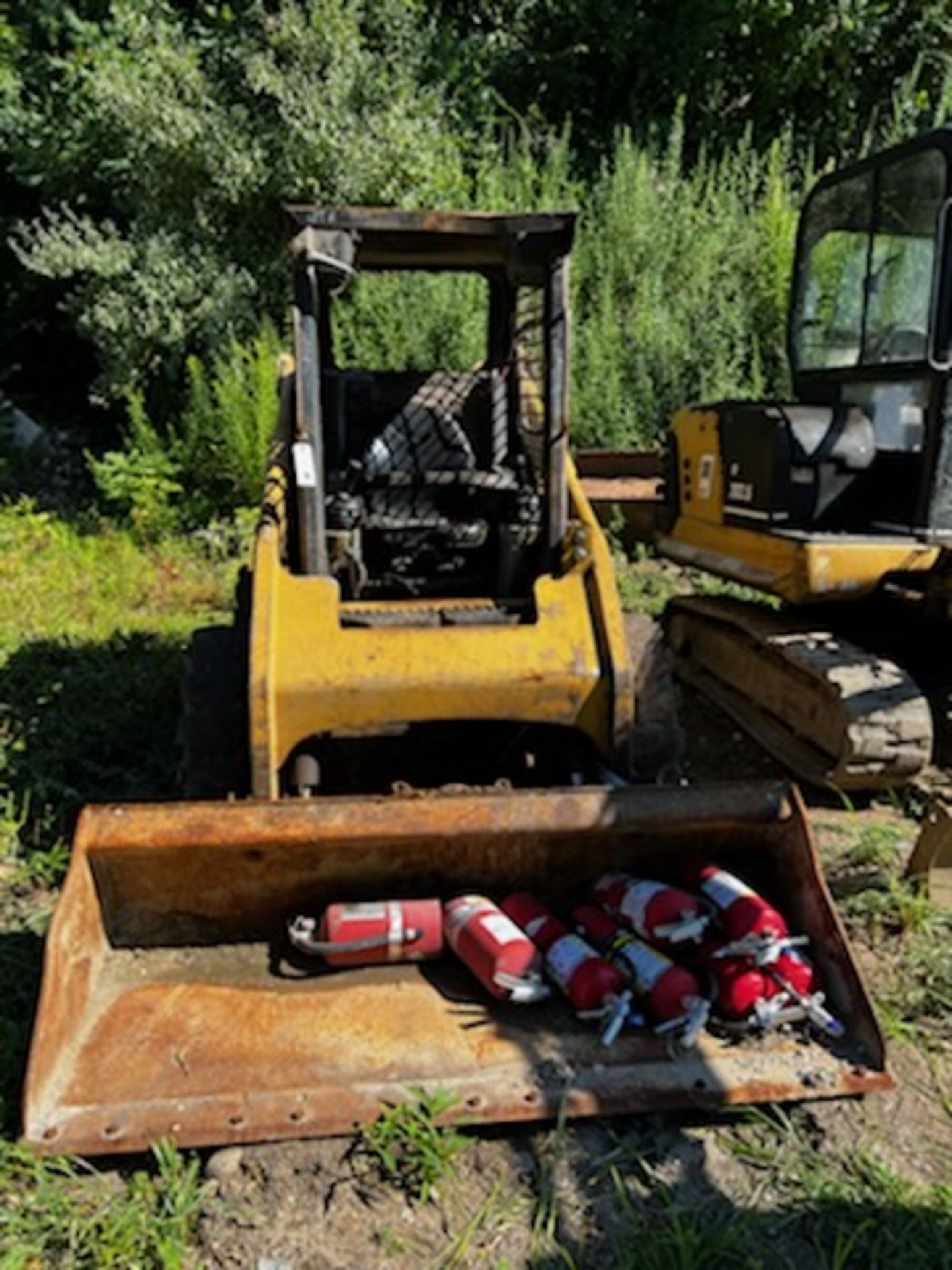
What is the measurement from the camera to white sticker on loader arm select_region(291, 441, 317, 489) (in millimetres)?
3520

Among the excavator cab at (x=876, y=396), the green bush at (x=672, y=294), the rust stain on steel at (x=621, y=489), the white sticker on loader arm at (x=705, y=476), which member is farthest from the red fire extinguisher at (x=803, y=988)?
the green bush at (x=672, y=294)

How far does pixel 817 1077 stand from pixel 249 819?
143cm

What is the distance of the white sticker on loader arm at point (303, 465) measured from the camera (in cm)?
352

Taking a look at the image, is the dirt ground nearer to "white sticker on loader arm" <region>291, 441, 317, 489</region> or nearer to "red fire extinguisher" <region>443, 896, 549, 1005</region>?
"red fire extinguisher" <region>443, 896, 549, 1005</region>

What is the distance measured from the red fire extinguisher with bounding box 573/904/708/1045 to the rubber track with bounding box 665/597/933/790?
4.92 ft

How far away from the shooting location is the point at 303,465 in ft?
11.6

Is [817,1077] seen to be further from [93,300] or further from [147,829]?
[93,300]

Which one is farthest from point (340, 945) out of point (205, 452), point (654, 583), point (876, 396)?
point (205, 452)

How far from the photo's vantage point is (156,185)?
326 inches

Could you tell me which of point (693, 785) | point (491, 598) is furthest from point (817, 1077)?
point (491, 598)

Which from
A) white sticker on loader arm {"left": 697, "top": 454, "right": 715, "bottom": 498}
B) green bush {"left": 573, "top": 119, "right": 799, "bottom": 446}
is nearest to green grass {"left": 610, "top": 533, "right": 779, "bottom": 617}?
white sticker on loader arm {"left": 697, "top": 454, "right": 715, "bottom": 498}

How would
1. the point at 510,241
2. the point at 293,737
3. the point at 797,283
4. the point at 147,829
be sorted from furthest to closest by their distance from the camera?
the point at 797,283 < the point at 510,241 < the point at 293,737 < the point at 147,829

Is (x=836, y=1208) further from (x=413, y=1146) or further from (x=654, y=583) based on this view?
(x=654, y=583)

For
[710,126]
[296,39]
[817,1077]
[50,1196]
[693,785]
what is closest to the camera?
[50,1196]
